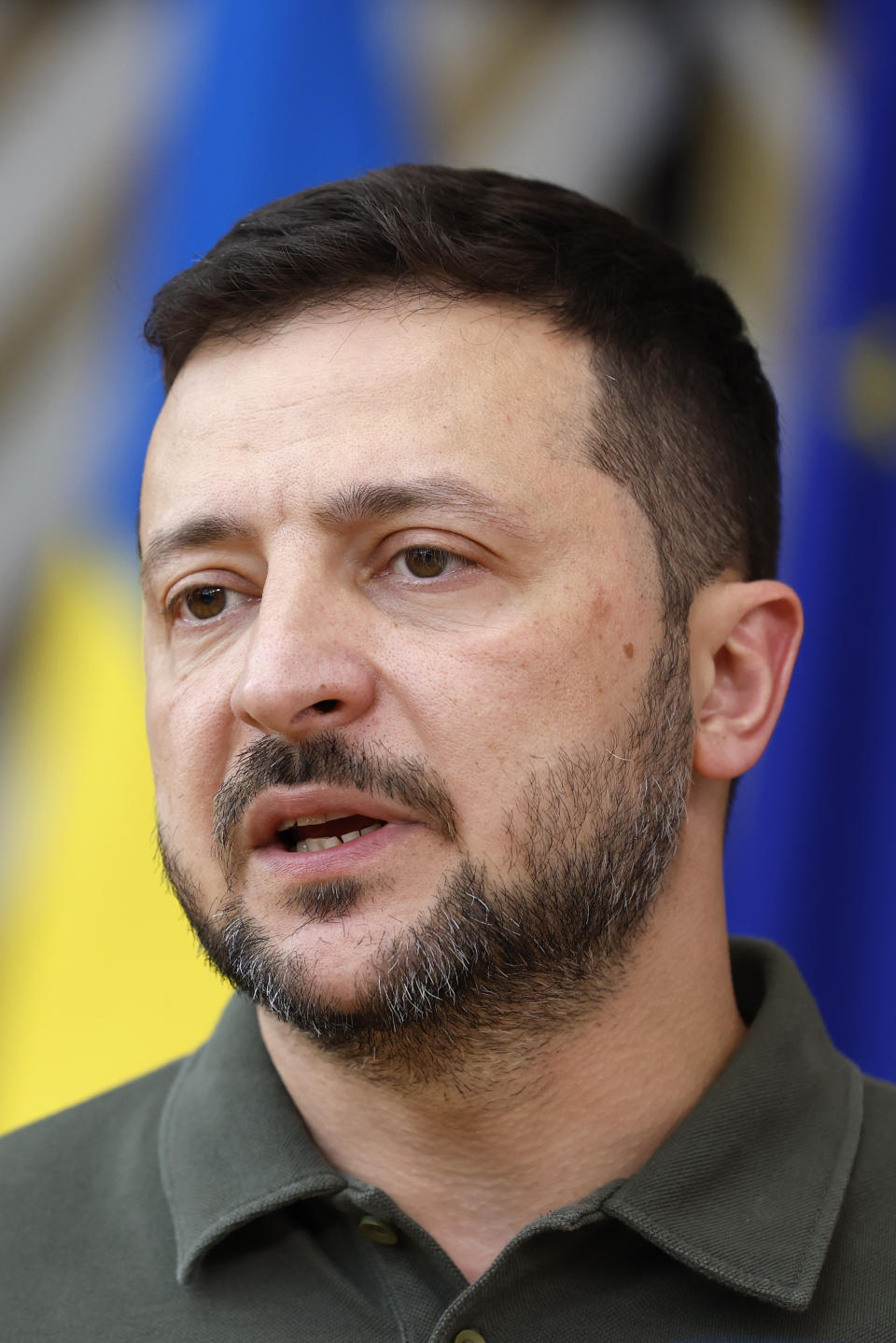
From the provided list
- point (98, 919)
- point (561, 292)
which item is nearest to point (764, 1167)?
point (561, 292)

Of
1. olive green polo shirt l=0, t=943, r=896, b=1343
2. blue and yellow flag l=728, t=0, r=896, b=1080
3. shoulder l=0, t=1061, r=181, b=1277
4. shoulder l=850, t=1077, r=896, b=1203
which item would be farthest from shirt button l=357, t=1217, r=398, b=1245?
blue and yellow flag l=728, t=0, r=896, b=1080

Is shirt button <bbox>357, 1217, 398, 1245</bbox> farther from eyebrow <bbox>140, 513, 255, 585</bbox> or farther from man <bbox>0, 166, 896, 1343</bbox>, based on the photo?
eyebrow <bbox>140, 513, 255, 585</bbox>

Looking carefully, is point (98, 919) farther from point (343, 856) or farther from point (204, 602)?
point (343, 856)

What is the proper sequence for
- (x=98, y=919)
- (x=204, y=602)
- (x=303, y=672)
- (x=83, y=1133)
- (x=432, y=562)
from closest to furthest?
1. (x=303, y=672)
2. (x=432, y=562)
3. (x=204, y=602)
4. (x=83, y=1133)
5. (x=98, y=919)

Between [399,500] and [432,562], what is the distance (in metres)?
0.07

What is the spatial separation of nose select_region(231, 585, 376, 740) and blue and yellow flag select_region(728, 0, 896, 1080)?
142cm

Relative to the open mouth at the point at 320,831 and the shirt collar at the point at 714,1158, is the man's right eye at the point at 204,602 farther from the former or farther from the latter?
the shirt collar at the point at 714,1158

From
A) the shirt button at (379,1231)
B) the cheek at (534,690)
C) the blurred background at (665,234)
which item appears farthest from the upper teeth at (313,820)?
the blurred background at (665,234)

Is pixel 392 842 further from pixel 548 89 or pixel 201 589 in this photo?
pixel 548 89

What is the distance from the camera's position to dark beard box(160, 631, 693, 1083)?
1.39 meters

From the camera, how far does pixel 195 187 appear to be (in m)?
2.74

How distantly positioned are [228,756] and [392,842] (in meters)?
0.22

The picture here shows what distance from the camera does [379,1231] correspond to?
1.43 m

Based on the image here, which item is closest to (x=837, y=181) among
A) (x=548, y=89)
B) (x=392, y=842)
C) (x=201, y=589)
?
(x=548, y=89)
